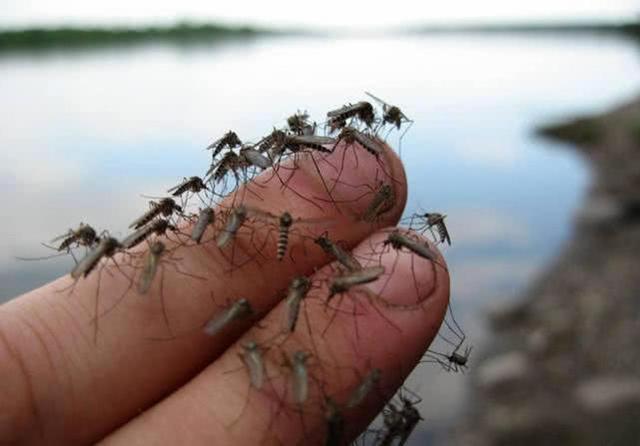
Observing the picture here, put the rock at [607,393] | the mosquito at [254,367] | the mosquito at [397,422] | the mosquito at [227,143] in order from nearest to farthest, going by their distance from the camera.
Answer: the mosquito at [254,367] < the mosquito at [397,422] < the mosquito at [227,143] < the rock at [607,393]

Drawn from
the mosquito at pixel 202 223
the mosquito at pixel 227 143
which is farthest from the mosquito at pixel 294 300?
the mosquito at pixel 227 143

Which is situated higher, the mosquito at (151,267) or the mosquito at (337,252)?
the mosquito at (337,252)

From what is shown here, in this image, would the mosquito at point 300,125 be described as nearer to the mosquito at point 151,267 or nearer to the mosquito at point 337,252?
the mosquito at point 337,252

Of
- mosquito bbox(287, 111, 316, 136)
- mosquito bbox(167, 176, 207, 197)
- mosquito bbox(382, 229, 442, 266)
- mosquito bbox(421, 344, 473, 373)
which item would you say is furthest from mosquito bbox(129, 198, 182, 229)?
mosquito bbox(421, 344, 473, 373)

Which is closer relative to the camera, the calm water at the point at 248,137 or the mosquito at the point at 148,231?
the mosquito at the point at 148,231

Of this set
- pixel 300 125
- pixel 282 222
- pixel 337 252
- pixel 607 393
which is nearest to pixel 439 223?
pixel 300 125

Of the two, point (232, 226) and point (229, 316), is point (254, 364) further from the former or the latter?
point (232, 226)
